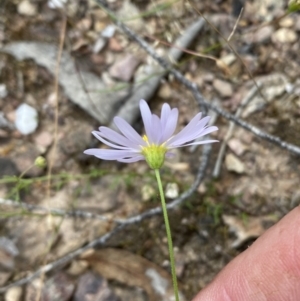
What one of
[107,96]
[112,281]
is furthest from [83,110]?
[112,281]

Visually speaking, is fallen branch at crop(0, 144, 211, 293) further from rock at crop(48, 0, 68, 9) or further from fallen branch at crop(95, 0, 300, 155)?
rock at crop(48, 0, 68, 9)

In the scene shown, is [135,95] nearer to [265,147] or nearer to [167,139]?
[265,147]

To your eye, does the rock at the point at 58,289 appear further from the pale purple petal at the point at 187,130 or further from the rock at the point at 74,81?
the pale purple petal at the point at 187,130

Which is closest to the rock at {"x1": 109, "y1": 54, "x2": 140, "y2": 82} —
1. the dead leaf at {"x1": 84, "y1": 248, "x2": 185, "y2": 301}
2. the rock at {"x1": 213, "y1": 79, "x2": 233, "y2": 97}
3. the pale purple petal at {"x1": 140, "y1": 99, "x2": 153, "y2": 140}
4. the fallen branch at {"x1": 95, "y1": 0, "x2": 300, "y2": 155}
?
the fallen branch at {"x1": 95, "y1": 0, "x2": 300, "y2": 155}

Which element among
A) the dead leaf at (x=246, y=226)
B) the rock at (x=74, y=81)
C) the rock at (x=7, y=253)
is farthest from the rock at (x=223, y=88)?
the rock at (x=7, y=253)

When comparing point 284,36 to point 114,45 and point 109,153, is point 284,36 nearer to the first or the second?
point 114,45

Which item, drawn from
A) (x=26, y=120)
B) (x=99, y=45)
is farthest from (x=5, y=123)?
(x=99, y=45)
